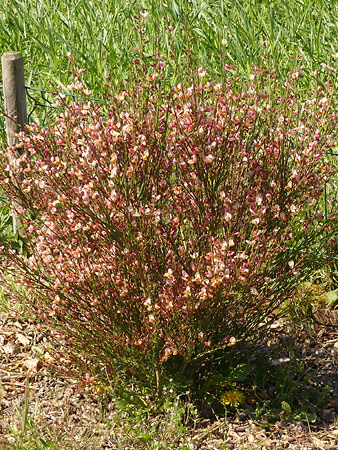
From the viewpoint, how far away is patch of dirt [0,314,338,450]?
303 centimetres

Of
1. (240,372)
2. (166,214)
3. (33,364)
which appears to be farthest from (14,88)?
(240,372)

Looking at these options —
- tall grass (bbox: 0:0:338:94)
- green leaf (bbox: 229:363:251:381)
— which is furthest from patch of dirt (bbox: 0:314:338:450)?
tall grass (bbox: 0:0:338:94)

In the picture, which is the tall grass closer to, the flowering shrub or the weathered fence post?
the weathered fence post

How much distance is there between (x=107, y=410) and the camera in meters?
3.29

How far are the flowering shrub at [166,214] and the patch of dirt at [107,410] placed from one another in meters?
0.27

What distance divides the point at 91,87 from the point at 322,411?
10.6 feet

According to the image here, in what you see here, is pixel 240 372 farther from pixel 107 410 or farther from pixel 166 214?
pixel 166 214

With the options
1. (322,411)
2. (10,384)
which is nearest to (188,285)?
(322,411)

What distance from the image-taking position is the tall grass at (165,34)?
17.5ft

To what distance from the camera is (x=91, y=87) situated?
17.4 feet

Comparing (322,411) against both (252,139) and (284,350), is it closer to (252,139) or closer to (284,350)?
(284,350)

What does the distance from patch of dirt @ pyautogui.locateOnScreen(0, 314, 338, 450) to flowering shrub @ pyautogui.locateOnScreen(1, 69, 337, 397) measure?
27 centimetres

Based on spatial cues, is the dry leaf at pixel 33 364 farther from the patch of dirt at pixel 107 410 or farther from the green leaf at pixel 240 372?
the green leaf at pixel 240 372

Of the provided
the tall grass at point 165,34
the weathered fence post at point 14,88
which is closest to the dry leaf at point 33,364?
the weathered fence post at point 14,88
